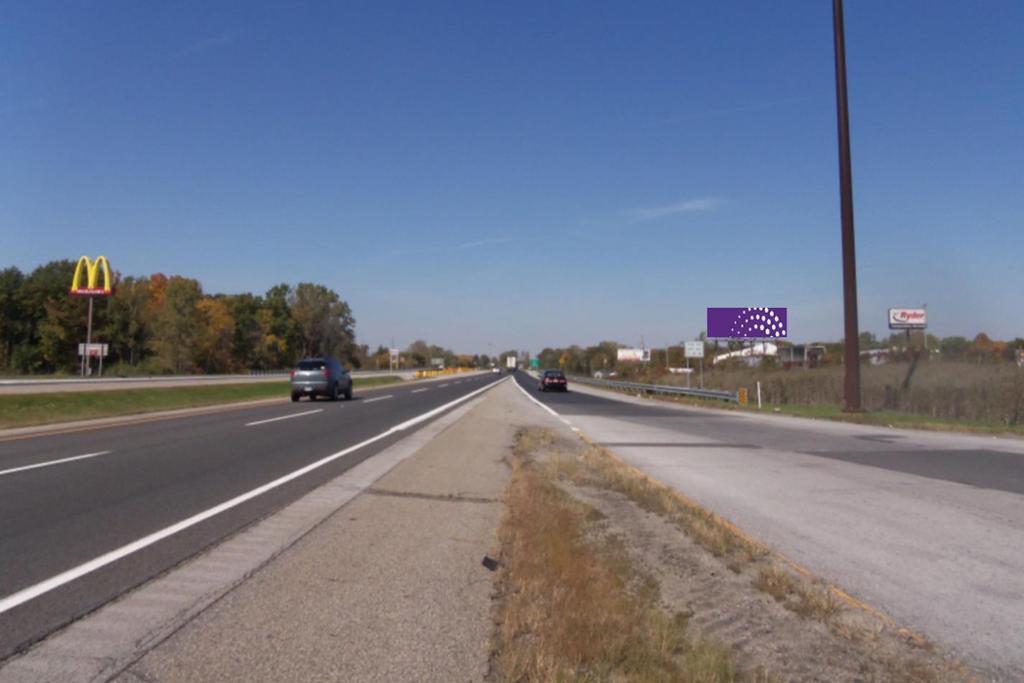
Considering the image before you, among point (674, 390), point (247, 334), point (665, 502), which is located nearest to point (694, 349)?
point (674, 390)

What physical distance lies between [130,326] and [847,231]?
8811 centimetres

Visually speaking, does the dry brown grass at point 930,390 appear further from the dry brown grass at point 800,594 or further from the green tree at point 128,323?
the green tree at point 128,323

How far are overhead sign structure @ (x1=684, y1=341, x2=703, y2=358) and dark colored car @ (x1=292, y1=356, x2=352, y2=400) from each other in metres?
25.7

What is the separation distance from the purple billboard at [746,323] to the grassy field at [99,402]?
25.8 metres

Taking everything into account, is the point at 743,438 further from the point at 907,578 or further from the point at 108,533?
the point at 108,533

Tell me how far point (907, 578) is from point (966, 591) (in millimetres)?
483

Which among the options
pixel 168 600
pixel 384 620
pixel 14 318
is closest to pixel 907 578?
pixel 384 620

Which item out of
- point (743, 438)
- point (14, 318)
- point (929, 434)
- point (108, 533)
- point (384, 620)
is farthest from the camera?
point (14, 318)

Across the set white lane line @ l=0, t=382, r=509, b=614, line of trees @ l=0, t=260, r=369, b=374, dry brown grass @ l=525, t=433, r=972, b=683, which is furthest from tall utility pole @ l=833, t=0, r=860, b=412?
line of trees @ l=0, t=260, r=369, b=374

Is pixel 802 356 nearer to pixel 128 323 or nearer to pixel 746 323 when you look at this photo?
pixel 746 323

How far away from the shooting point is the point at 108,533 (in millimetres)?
7969

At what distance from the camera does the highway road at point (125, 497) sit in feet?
19.9

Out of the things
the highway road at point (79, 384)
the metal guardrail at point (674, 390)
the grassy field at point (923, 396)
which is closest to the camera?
the grassy field at point (923, 396)

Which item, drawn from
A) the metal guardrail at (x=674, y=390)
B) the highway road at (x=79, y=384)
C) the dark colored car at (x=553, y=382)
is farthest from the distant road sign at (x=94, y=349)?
the metal guardrail at (x=674, y=390)
